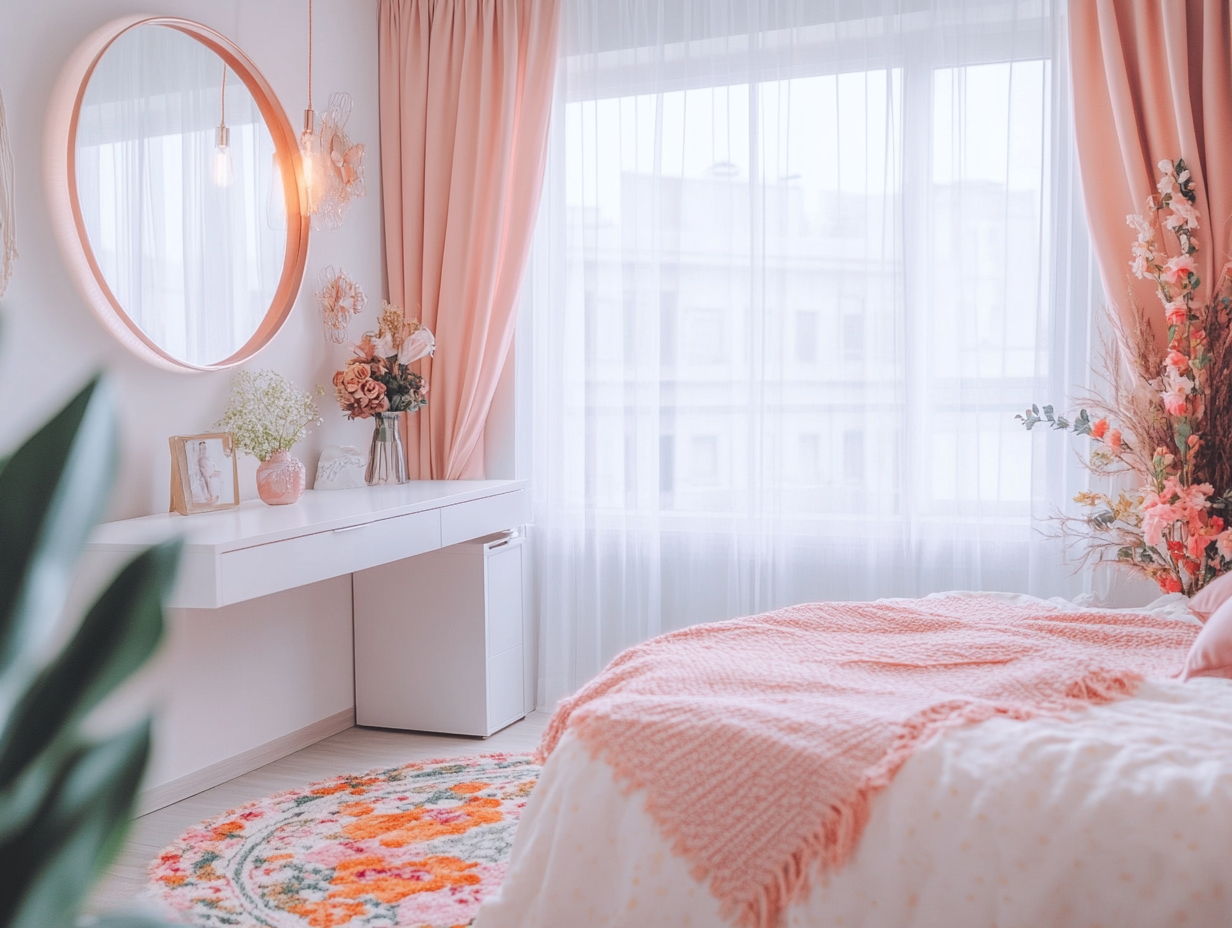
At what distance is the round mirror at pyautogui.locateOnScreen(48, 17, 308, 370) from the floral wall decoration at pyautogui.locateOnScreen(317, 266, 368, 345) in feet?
0.55

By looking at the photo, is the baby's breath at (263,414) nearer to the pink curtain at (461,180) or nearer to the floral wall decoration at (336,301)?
the floral wall decoration at (336,301)

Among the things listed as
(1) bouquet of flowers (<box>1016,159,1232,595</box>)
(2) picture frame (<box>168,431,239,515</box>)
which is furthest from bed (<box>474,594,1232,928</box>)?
(2) picture frame (<box>168,431,239,515</box>)

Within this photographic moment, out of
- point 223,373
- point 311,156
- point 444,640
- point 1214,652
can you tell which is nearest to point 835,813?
point 1214,652

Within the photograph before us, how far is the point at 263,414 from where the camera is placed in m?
3.31

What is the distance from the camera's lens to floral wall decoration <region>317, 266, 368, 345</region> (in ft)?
12.3

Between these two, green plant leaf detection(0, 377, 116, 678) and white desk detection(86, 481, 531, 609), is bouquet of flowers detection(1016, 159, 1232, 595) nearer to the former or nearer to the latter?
white desk detection(86, 481, 531, 609)

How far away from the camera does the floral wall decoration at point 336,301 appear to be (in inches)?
147

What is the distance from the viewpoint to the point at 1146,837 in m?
1.48

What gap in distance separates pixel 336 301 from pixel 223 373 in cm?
56

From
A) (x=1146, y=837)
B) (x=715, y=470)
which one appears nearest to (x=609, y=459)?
(x=715, y=470)

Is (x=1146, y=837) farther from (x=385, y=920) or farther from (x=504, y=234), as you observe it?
(x=504, y=234)

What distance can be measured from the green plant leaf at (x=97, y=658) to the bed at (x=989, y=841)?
61.4 inches

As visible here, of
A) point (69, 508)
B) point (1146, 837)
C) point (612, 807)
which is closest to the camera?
point (69, 508)

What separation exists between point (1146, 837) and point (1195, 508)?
5.50 ft
